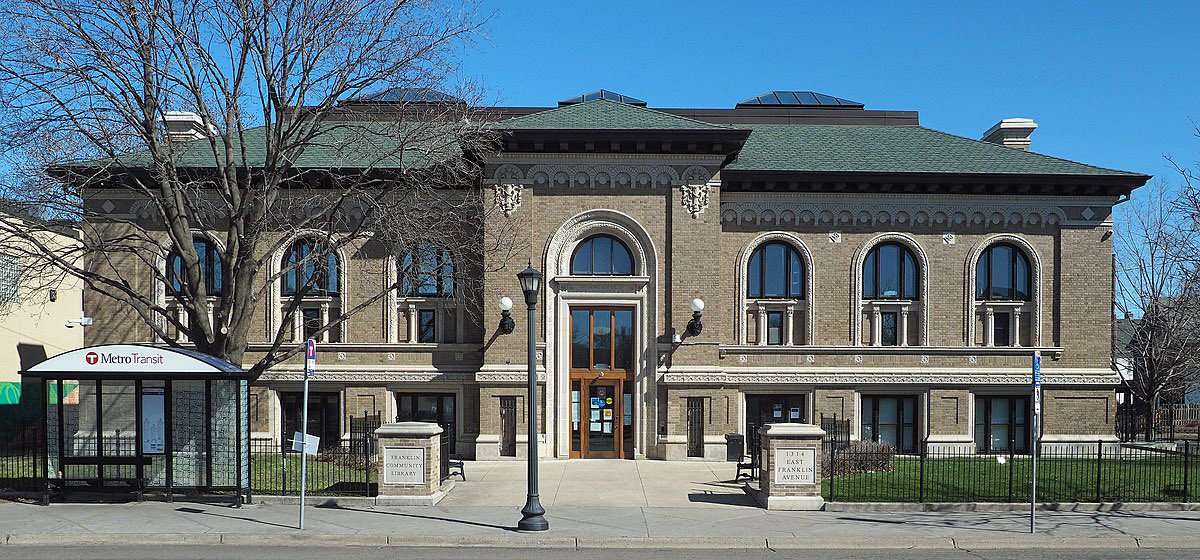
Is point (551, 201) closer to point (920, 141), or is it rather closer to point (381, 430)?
point (381, 430)

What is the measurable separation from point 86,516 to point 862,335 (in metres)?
20.2

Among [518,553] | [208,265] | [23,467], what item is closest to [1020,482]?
[518,553]

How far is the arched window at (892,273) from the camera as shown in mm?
27500

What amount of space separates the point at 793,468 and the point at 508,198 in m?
11.6

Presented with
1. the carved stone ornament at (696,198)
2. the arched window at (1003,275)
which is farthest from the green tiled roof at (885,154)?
the arched window at (1003,275)

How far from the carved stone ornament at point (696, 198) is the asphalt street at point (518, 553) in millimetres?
12512

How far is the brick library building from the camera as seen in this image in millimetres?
25438

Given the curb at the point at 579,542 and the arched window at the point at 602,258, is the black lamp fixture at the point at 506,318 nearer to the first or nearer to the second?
the arched window at the point at 602,258

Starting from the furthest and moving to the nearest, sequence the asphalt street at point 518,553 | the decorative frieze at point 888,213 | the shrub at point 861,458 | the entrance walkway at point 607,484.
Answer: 1. the decorative frieze at point 888,213
2. the shrub at point 861,458
3. the entrance walkway at point 607,484
4. the asphalt street at point 518,553

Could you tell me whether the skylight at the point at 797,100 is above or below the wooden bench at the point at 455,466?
above

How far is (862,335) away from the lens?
27.4m

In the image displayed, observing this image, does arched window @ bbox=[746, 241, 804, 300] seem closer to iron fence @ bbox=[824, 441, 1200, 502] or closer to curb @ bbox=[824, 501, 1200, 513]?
iron fence @ bbox=[824, 441, 1200, 502]

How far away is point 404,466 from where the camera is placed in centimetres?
1705

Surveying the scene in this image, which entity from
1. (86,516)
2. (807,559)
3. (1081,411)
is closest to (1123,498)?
(807,559)
